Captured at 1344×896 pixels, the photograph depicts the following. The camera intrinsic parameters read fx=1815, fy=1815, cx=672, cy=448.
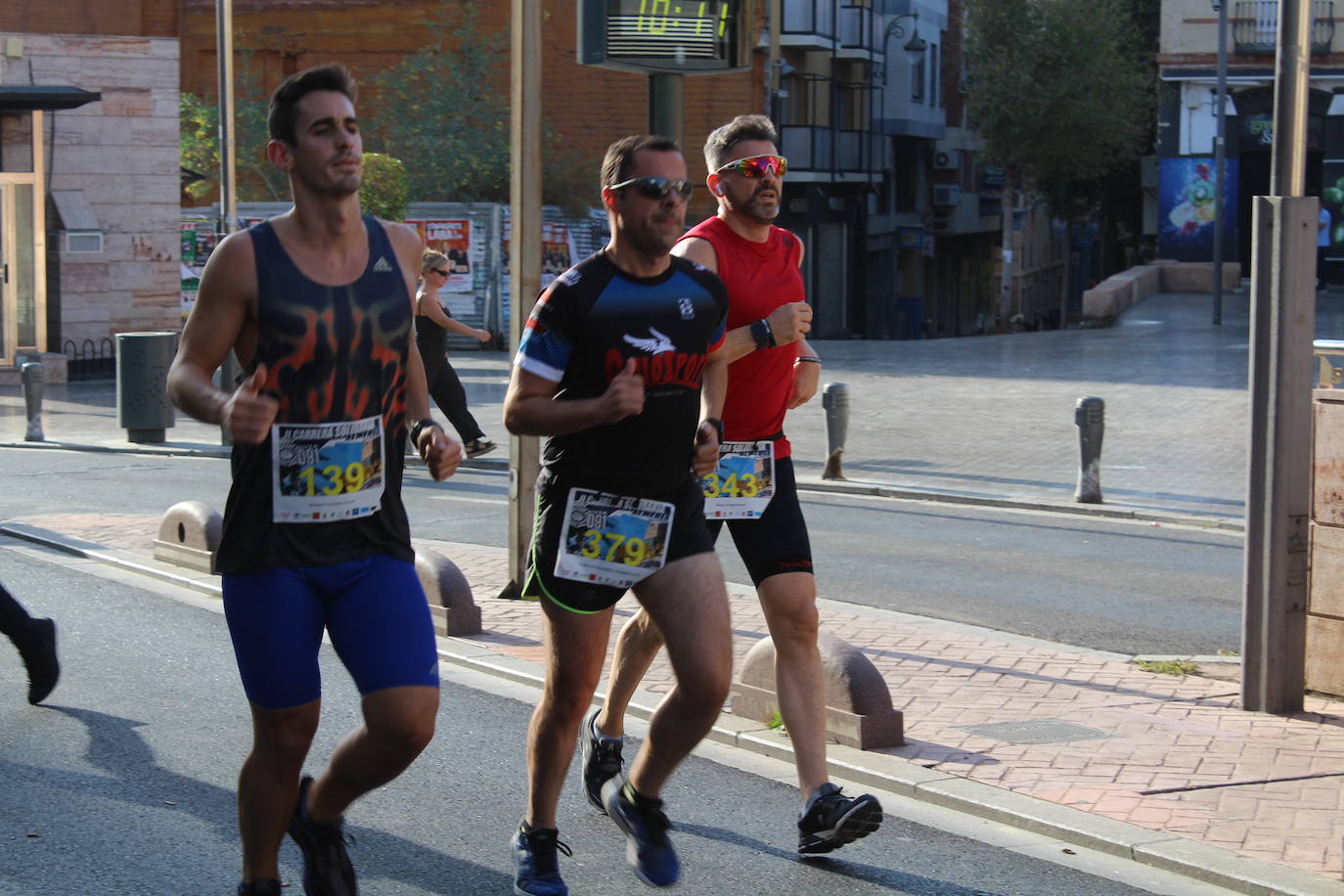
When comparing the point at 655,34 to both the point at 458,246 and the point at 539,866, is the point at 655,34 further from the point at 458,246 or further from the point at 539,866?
the point at 458,246

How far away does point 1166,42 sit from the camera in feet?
141

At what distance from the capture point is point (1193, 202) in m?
44.2

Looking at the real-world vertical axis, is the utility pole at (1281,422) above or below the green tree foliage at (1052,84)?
below

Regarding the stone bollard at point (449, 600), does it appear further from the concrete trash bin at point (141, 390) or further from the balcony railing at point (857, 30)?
the balcony railing at point (857, 30)

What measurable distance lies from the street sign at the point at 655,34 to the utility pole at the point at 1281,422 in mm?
2611

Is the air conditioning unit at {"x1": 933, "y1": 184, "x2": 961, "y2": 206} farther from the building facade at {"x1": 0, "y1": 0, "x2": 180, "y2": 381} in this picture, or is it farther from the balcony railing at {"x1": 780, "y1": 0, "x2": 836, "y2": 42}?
the building facade at {"x1": 0, "y1": 0, "x2": 180, "y2": 381}

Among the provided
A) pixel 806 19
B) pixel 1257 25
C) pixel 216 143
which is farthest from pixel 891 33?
pixel 216 143

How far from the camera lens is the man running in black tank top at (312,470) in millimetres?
3879

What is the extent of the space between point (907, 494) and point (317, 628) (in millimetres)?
11384

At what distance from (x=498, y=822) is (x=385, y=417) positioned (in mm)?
1779

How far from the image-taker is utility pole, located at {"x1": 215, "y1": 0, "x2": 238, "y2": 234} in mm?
22469

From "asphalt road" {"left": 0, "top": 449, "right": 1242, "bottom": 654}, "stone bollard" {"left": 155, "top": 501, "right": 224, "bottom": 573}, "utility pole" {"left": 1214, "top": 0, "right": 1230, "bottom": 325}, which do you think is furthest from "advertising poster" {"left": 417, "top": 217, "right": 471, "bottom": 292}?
"stone bollard" {"left": 155, "top": 501, "right": 224, "bottom": 573}

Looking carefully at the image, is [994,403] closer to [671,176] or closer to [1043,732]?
[1043,732]

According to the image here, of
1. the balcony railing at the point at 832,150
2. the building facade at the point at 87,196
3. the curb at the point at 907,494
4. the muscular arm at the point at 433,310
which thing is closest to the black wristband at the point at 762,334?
the curb at the point at 907,494
